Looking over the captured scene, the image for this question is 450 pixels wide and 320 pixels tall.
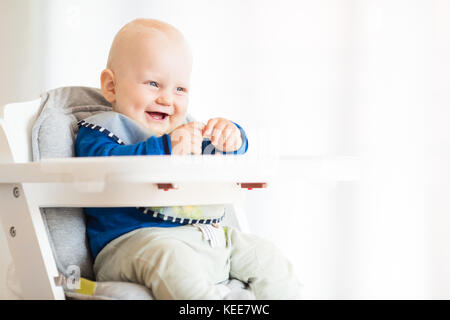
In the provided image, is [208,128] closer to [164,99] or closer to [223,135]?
[223,135]

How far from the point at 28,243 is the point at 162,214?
8.0 inches

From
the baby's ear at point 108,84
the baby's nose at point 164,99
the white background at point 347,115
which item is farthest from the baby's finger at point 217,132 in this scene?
the white background at point 347,115

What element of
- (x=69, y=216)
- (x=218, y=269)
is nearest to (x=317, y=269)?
(x=218, y=269)

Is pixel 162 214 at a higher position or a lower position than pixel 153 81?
lower

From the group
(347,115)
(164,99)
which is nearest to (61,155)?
(164,99)

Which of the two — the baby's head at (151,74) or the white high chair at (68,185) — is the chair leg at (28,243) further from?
the baby's head at (151,74)

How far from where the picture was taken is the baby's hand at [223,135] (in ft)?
2.76

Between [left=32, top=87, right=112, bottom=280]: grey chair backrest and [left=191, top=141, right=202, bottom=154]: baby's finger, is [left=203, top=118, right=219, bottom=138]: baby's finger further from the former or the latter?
[left=32, top=87, right=112, bottom=280]: grey chair backrest

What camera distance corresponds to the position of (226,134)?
855mm

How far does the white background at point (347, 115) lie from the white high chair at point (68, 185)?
72 cm

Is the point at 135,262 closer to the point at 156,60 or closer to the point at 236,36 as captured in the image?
the point at 156,60

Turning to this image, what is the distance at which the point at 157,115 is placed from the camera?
95cm
